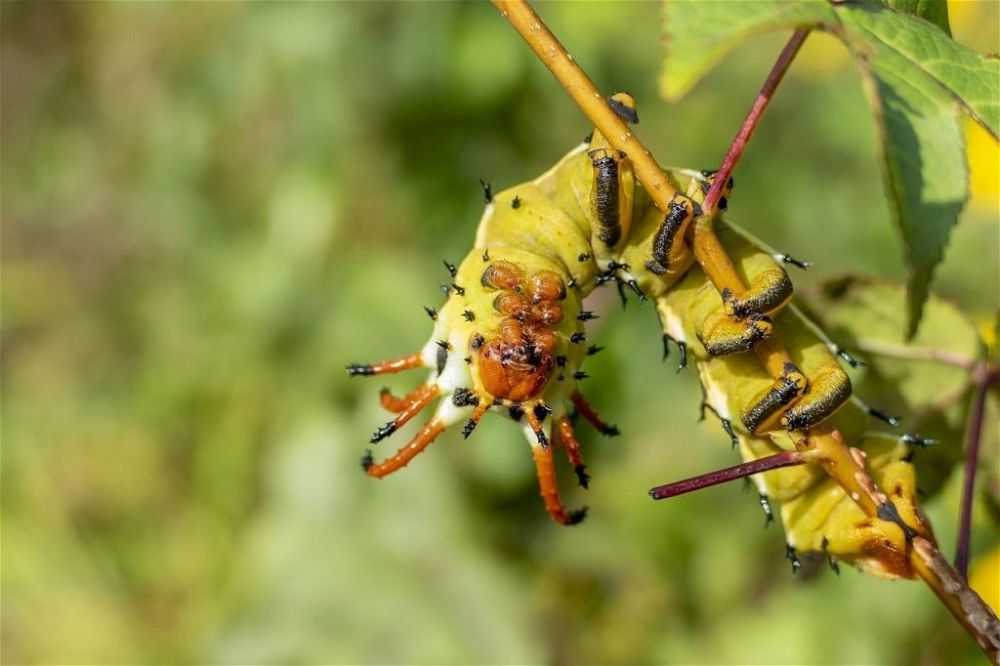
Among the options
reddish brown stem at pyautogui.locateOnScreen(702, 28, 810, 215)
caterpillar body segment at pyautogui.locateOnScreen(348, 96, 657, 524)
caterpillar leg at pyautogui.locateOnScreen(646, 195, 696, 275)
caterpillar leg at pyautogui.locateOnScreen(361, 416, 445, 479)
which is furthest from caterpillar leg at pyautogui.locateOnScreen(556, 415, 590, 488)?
reddish brown stem at pyautogui.locateOnScreen(702, 28, 810, 215)

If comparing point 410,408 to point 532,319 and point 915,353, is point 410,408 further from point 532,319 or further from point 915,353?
point 915,353

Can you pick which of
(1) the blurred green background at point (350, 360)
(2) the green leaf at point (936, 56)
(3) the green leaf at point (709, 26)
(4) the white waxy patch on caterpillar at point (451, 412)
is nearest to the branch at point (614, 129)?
(3) the green leaf at point (709, 26)

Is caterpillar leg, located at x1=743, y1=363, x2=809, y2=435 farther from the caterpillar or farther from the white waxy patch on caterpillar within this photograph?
the white waxy patch on caterpillar

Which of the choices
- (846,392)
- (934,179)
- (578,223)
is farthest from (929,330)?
→ (934,179)

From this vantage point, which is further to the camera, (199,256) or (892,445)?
(199,256)

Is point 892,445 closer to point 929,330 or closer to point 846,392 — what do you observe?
point 846,392
